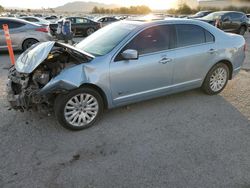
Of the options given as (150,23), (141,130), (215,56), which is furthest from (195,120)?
(150,23)

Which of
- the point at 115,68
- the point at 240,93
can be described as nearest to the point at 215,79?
the point at 240,93

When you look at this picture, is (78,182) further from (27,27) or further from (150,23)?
(27,27)

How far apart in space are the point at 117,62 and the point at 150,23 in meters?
0.96

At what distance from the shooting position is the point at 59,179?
262cm

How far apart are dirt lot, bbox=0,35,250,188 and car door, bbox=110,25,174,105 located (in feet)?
1.43

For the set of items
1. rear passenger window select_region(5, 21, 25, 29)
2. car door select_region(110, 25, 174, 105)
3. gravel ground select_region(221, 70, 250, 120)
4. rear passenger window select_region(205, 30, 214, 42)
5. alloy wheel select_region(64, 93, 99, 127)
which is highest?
rear passenger window select_region(5, 21, 25, 29)

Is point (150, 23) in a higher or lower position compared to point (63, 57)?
higher

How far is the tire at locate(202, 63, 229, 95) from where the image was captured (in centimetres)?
467

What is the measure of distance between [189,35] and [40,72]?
265cm

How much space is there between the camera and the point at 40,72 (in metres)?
3.58

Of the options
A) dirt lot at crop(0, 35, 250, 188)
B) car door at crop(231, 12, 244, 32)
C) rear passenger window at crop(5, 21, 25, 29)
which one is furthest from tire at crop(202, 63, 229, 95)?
car door at crop(231, 12, 244, 32)

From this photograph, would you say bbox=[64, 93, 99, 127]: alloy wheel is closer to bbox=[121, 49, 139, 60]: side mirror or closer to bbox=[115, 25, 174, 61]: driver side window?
bbox=[121, 49, 139, 60]: side mirror

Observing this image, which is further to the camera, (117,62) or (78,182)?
(117,62)

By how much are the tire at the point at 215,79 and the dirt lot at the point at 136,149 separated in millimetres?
429
